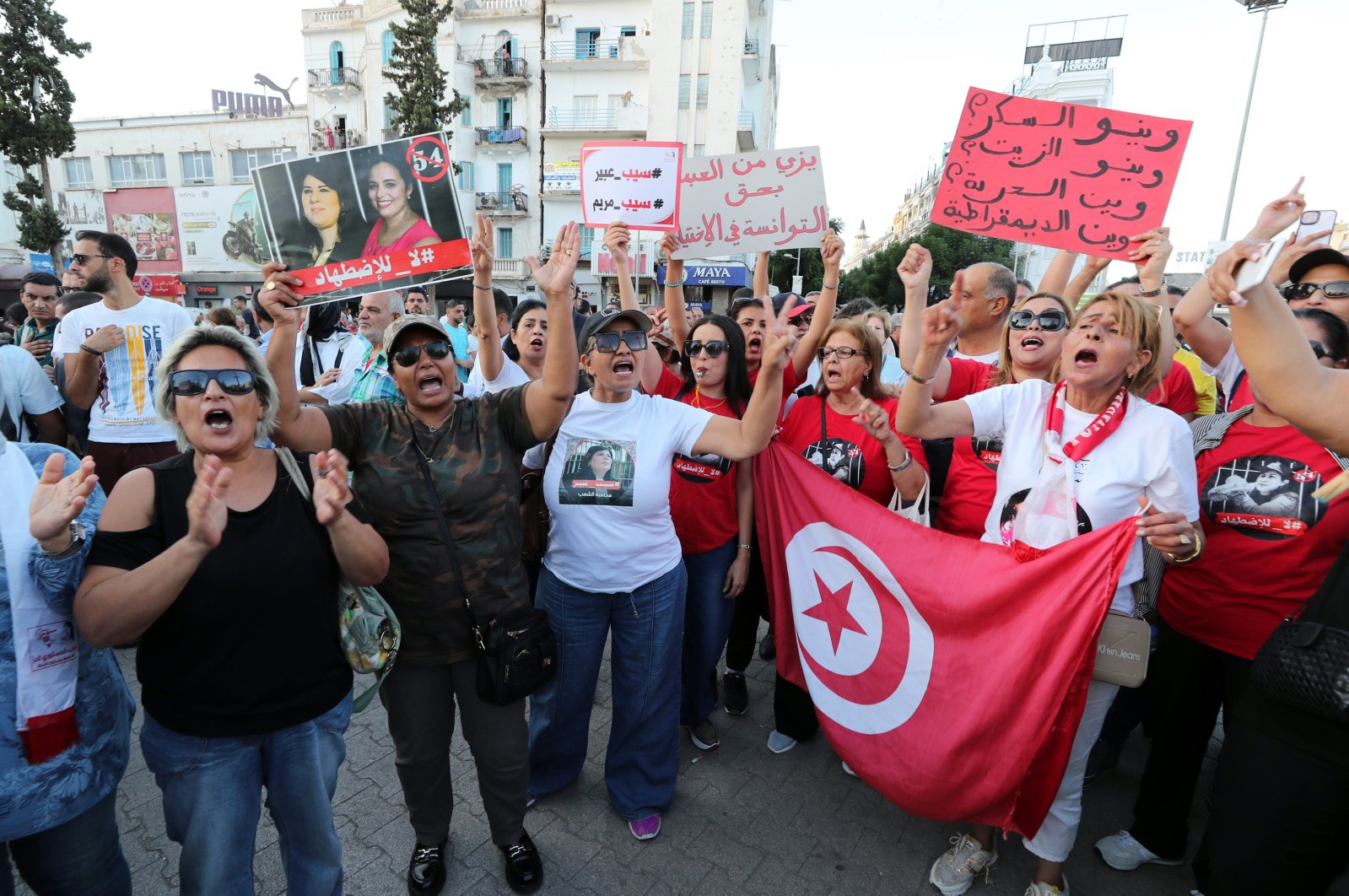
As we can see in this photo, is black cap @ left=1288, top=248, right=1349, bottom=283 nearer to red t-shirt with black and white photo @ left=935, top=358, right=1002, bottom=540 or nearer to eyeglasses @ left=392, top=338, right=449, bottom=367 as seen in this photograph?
red t-shirt with black and white photo @ left=935, top=358, right=1002, bottom=540

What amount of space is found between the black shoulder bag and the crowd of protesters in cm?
3

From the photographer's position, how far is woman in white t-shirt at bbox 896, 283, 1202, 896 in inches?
86.1

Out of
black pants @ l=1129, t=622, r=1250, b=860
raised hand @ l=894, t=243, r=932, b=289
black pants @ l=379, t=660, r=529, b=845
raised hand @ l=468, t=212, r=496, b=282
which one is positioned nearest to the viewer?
black pants @ l=379, t=660, r=529, b=845

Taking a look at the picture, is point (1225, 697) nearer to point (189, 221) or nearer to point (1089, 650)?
point (1089, 650)

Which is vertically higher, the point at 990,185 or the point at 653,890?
the point at 990,185

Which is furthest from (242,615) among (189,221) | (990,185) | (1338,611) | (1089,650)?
(189,221)

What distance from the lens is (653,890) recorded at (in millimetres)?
2529

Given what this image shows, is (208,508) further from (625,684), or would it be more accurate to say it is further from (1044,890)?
(1044,890)

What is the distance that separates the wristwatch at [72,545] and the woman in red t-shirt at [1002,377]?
2.82 m

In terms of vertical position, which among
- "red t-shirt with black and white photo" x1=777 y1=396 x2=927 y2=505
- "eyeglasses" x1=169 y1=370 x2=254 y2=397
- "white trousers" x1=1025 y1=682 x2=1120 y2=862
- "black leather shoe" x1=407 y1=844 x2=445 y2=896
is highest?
"eyeglasses" x1=169 y1=370 x2=254 y2=397

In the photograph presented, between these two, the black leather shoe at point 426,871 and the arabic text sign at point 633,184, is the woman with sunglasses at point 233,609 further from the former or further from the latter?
the arabic text sign at point 633,184

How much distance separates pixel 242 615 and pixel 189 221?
4014 centimetres

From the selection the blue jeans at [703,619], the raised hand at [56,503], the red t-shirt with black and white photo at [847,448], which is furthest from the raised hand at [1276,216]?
the raised hand at [56,503]

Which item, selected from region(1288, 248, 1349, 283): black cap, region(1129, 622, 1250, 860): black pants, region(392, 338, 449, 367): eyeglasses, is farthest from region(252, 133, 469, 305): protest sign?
region(1288, 248, 1349, 283): black cap
